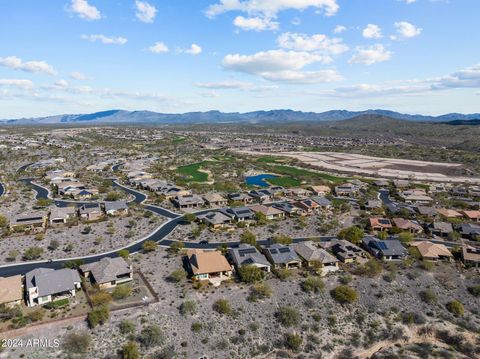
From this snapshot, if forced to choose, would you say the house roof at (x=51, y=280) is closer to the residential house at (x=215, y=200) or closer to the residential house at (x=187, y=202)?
the residential house at (x=187, y=202)

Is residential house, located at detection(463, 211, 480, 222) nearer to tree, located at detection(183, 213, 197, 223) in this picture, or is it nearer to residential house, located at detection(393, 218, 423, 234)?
residential house, located at detection(393, 218, 423, 234)

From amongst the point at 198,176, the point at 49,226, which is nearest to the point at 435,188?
the point at 198,176

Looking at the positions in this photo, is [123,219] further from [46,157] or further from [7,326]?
[46,157]

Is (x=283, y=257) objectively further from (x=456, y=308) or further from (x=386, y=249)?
(x=456, y=308)

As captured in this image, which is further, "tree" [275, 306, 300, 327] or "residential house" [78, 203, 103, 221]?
"residential house" [78, 203, 103, 221]

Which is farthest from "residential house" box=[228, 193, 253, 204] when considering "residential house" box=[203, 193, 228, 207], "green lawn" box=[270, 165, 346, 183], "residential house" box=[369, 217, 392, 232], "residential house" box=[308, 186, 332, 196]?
"green lawn" box=[270, 165, 346, 183]
